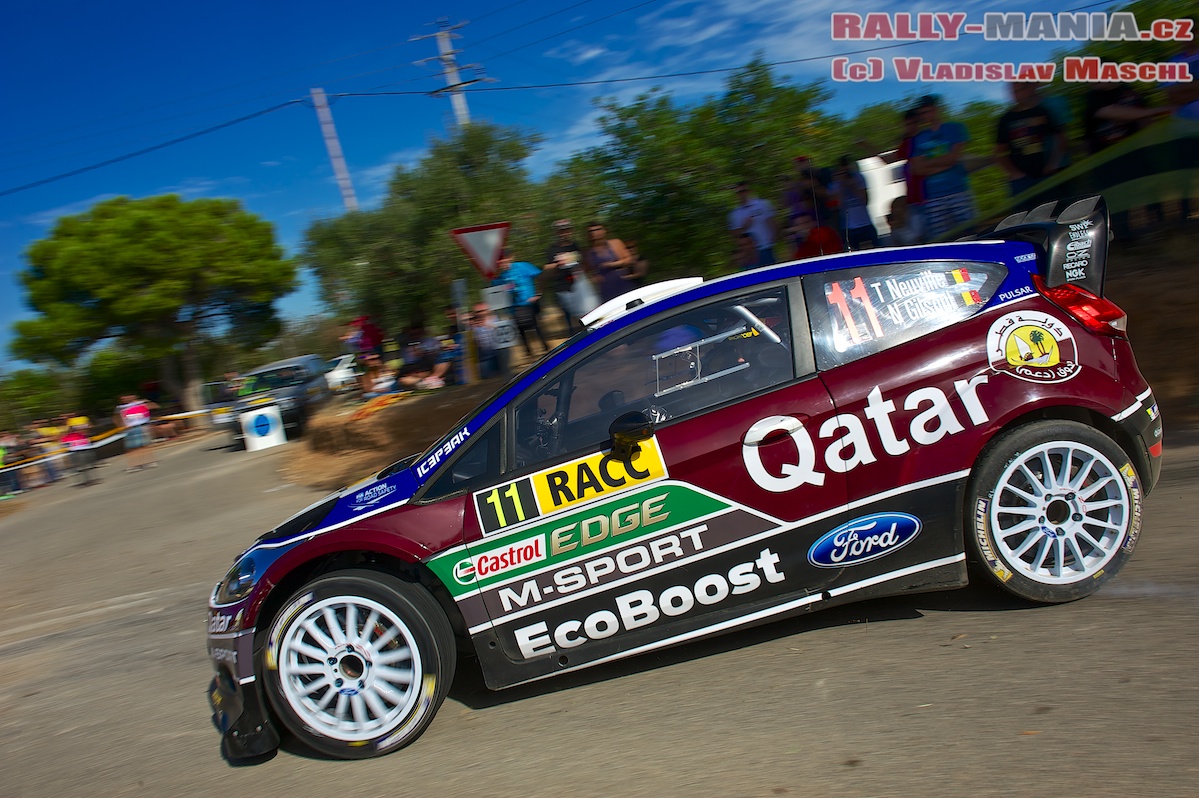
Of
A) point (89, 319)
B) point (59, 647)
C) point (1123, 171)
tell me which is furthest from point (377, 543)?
point (89, 319)

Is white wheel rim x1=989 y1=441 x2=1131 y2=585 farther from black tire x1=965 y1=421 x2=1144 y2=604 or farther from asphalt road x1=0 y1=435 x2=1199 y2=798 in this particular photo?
asphalt road x1=0 y1=435 x2=1199 y2=798

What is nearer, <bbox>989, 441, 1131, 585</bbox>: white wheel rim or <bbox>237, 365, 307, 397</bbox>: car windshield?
<bbox>989, 441, 1131, 585</bbox>: white wheel rim

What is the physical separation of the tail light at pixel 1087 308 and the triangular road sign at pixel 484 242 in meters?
5.53

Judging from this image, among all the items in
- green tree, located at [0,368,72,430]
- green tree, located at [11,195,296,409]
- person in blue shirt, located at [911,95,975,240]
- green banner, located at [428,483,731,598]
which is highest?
green tree, located at [11,195,296,409]

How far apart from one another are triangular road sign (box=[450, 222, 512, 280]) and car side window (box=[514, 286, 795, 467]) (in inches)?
189

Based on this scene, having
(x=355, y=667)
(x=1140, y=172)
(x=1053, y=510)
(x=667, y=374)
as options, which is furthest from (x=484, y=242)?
(x=1053, y=510)

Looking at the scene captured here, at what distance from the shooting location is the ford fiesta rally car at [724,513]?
3590 mm

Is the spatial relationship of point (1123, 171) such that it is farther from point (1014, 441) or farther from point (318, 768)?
point (318, 768)

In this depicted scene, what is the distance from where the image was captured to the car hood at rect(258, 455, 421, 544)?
12.3 feet

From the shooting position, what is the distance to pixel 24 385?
34844 mm

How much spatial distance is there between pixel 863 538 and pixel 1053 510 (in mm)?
836

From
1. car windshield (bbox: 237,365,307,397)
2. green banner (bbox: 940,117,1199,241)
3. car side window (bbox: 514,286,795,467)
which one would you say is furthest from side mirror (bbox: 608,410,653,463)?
car windshield (bbox: 237,365,307,397)

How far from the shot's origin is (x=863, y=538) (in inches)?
143

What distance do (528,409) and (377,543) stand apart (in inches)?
33.6
